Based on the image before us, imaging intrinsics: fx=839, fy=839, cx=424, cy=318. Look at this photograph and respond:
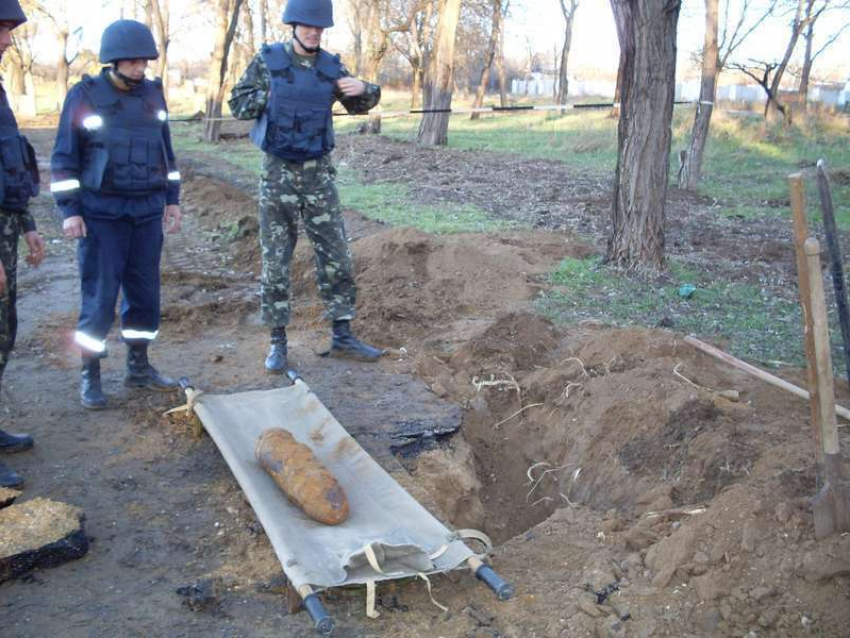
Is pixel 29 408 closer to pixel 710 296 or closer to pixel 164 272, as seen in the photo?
pixel 164 272

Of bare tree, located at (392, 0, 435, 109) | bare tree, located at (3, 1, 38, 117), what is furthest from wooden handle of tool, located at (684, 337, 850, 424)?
bare tree, located at (3, 1, 38, 117)

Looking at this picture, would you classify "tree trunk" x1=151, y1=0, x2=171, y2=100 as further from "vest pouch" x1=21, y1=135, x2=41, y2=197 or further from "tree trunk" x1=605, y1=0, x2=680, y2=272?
"vest pouch" x1=21, y1=135, x2=41, y2=197

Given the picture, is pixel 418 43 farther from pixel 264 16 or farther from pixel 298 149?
pixel 298 149

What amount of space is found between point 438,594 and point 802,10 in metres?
26.9

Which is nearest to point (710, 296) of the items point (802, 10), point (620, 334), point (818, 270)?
point (620, 334)

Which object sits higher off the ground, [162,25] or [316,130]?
[162,25]

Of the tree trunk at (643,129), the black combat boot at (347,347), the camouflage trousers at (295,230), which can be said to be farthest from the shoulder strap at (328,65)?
the tree trunk at (643,129)

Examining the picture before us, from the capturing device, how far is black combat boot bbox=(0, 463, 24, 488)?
12.6ft

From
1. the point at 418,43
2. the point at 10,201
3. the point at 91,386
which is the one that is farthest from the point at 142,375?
the point at 418,43

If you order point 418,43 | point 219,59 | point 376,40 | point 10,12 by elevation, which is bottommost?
point 10,12

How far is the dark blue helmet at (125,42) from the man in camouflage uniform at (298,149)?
2.34 feet

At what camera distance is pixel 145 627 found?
2.94m

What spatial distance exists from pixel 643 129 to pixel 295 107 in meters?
3.42

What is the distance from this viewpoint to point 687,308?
6484mm
